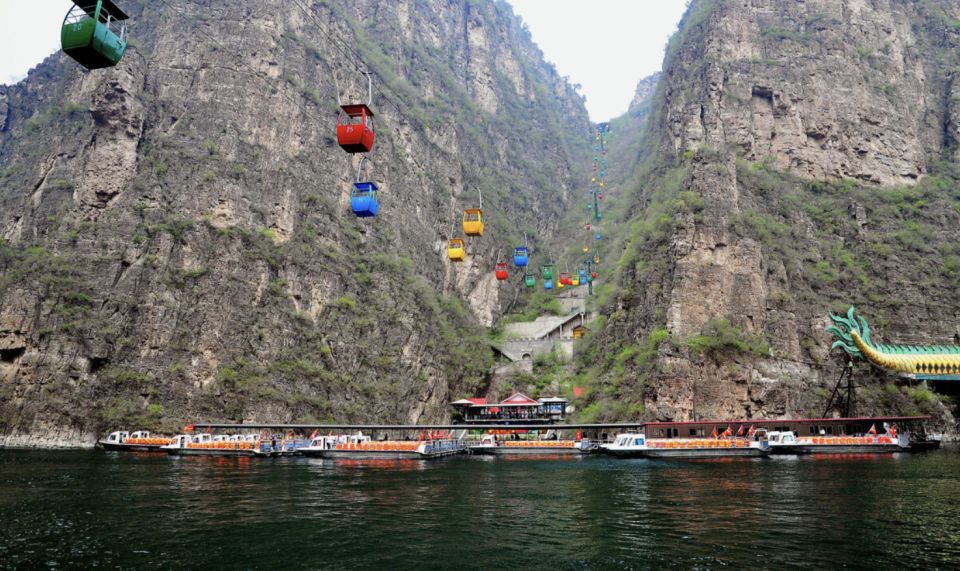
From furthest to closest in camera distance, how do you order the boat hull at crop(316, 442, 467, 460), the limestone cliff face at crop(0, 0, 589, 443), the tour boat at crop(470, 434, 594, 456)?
the limestone cliff face at crop(0, 0, 589, 443) → the tour boat at crop(470, 434, 594, 456) → the boat hull at crop(316, 442, 467, 460)

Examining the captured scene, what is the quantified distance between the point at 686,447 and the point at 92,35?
54.9 m

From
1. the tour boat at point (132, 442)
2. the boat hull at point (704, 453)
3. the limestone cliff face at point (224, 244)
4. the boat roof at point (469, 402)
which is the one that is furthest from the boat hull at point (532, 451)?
the tour boat at point (132, 442)

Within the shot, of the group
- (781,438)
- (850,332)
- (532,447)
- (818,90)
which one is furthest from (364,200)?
(818,90)

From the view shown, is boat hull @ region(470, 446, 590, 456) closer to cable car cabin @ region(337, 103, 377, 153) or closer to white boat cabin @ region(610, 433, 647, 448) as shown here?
white boat cabin @ region(610, 433, 647, 448)

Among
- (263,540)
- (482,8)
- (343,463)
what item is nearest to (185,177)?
(343,463)

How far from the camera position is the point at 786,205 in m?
91.5

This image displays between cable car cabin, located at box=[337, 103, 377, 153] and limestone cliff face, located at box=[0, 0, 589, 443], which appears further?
limestone cliff face, located at box=[0, 0, 589, 443]

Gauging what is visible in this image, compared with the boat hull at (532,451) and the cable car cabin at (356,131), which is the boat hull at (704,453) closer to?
the boat hull at (532,451)

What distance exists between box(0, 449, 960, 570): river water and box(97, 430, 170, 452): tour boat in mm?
20236

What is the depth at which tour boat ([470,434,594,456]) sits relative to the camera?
67.1 m

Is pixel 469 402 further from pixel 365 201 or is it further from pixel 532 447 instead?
pixel 365 201

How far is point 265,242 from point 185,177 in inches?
508

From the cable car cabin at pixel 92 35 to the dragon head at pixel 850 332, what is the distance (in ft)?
237

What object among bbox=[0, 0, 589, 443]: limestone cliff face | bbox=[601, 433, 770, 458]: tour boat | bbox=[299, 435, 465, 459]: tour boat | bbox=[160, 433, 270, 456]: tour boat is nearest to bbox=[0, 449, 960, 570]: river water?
bbox=[601, 433, 770, 458]: tour boat
